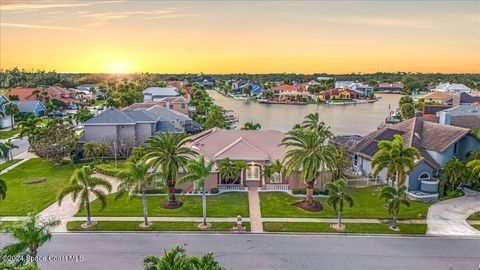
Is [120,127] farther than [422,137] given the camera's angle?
Yes

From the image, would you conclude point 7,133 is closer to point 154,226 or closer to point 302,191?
point 154,226

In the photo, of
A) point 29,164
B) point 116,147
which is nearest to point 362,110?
point 116,147

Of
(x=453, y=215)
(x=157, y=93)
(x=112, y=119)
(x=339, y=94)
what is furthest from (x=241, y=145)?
(x=339, y=94)

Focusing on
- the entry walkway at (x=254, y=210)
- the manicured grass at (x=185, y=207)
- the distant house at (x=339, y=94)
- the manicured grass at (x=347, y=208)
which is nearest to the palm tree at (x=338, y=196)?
the manicured grass at (x=347, y=208)

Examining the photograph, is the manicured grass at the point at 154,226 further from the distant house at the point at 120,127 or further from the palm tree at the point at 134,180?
the distant house at the point at 120,127

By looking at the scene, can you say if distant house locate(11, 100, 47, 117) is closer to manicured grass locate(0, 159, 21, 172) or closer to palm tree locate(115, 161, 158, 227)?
manicured grass locate(0, 159, 21, 172)
